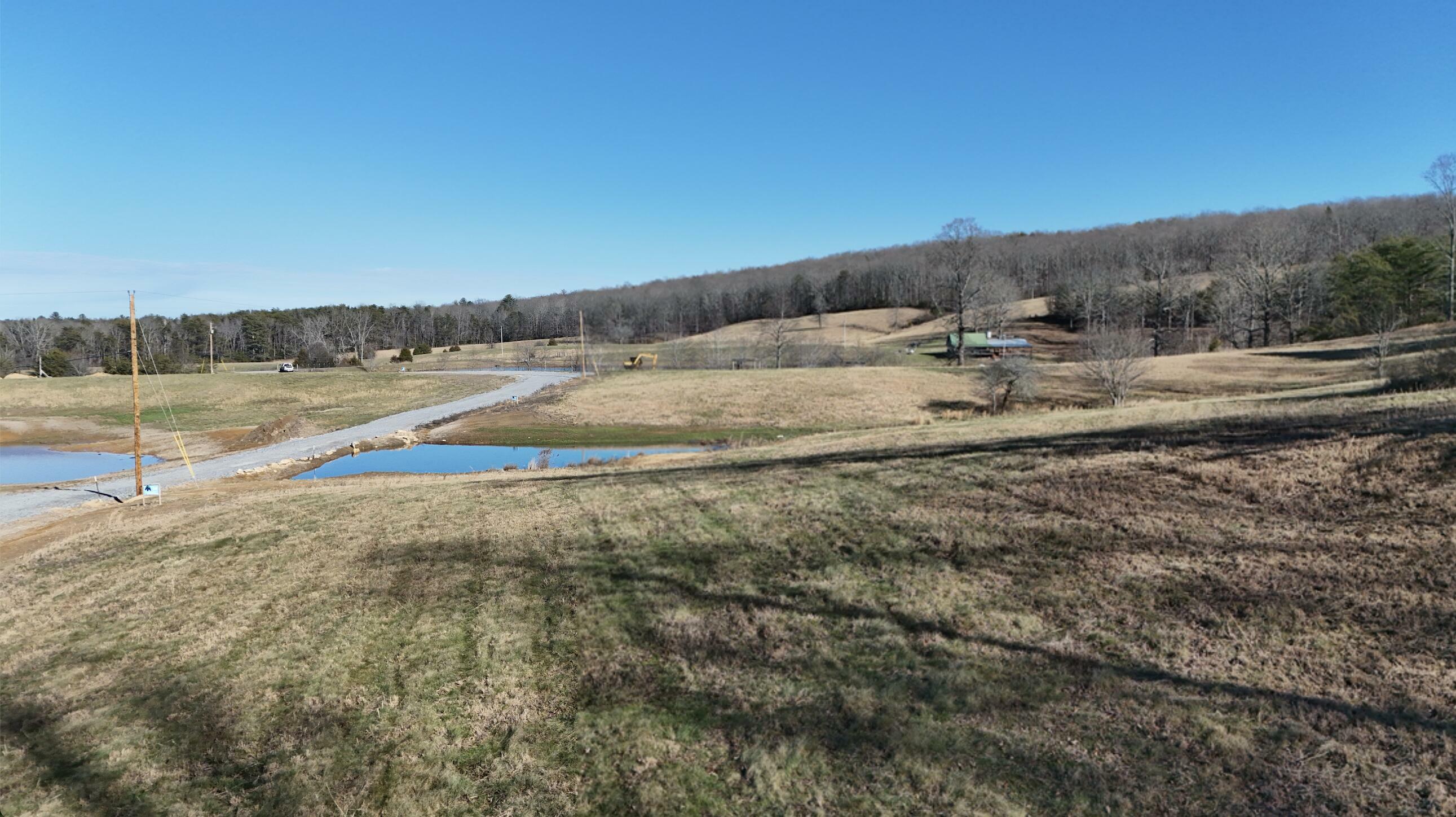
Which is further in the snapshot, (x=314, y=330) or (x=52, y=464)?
(x=314, y=330)

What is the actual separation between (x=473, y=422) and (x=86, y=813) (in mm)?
37418

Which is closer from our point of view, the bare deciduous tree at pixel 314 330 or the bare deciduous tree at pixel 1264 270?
the bare deciduous tree at pixel 1264 270

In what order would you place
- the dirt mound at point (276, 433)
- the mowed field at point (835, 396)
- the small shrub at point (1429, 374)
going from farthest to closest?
the mowed field at point (835, 396) → the dirt mound at point (276, 433) → the small shrub at point (1429, 374)

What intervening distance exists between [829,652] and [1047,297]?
476 ft

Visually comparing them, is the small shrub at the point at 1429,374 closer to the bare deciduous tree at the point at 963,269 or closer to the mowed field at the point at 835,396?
the mowed field at the point at 835,396

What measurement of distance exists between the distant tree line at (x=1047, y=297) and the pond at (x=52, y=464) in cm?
902

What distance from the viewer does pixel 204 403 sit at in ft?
173

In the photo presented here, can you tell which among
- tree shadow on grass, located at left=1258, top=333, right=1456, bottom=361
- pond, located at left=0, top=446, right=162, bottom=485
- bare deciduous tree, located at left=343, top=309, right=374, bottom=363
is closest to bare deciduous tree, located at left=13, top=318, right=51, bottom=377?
bare deciduous tree, located at left=343, top=309, right=374, bottom=363

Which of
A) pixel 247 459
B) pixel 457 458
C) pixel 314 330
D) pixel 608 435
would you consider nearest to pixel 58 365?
pixel 314 330

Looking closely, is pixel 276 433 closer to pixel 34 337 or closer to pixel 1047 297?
pixel 34 337

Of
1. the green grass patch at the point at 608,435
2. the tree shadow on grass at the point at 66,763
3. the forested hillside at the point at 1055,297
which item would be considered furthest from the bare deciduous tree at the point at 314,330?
the tree shadow on grass at the point at 66,763

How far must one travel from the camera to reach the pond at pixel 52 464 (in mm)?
30094

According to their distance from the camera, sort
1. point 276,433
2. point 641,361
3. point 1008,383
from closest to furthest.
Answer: point 276,433 < point 1008,383 < point 641,361

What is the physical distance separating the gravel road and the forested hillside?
42.4m
